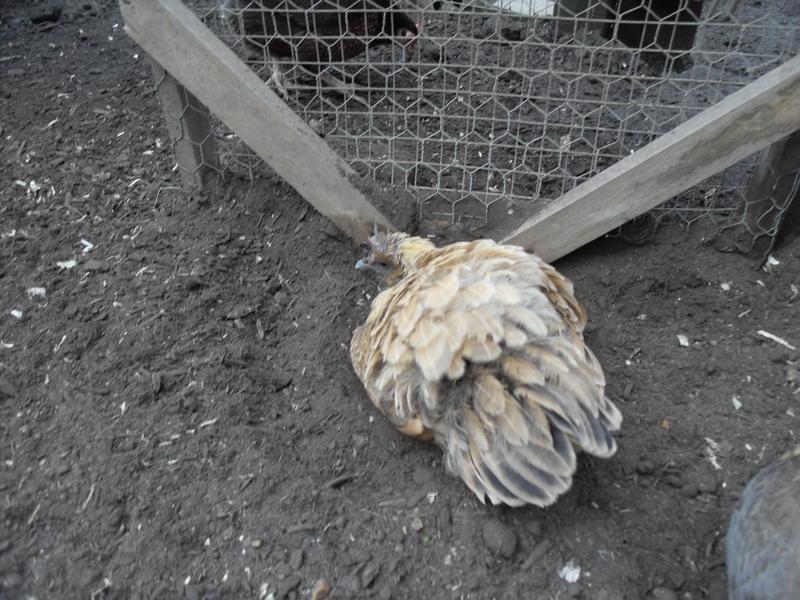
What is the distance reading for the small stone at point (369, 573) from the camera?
6.81ft

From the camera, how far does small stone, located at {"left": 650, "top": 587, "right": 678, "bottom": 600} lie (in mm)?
2002

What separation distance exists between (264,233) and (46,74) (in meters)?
2.35

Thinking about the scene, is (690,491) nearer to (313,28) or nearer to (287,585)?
(287,585)

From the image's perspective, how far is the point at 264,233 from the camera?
3.38 m

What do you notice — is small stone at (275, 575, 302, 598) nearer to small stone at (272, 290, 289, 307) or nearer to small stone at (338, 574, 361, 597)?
small stone at (338, 574, 361, 597)

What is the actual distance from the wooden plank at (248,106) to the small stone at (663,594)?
1912 mm

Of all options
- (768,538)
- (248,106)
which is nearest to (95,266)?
(248,106)

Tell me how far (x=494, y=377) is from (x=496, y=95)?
1.71 metres

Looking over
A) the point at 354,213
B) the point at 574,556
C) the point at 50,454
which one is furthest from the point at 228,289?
the point at 574,556

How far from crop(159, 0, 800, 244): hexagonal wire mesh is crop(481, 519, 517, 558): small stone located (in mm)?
1721

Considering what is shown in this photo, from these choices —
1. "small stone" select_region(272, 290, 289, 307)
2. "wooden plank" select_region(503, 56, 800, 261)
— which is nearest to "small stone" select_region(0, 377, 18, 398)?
"small stone" select_region(272, 290, 289, 307)

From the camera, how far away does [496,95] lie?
333 cm

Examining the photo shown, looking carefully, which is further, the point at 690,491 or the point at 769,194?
the point at 769,194

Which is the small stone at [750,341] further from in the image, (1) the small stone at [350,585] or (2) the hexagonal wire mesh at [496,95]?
(1) the small stone at [350,585]
